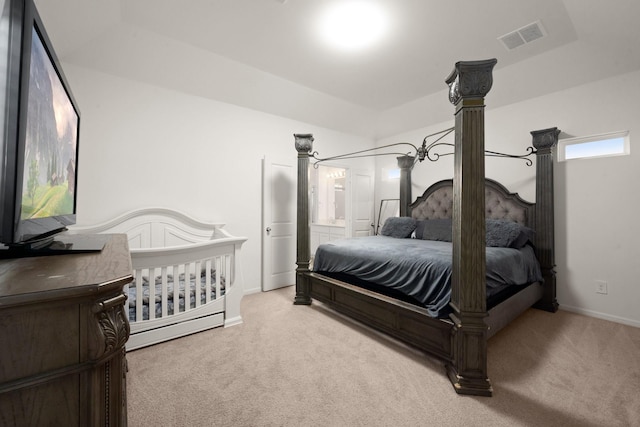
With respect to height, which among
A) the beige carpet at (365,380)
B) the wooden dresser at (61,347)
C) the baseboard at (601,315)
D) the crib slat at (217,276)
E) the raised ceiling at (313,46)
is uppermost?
the raised ceiling at (313,46)

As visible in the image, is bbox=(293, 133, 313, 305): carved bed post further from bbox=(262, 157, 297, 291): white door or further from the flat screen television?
the flat screen television

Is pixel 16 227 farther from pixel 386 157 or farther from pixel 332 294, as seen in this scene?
pixel 386 157

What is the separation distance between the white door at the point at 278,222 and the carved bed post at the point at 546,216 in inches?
125

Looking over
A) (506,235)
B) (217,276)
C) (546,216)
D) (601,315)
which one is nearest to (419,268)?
(506,235)

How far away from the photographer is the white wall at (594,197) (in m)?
2.71

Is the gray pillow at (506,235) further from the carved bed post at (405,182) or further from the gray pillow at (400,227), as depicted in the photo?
the carved bed post at (405,182)

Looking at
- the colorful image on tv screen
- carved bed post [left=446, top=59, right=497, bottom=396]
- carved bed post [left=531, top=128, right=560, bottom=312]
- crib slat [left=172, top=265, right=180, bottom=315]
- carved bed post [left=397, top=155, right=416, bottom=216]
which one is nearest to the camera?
the colorful image on tv screen

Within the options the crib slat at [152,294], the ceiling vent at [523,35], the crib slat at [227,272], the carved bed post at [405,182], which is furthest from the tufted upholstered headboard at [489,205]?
the crib slat at [152,294]

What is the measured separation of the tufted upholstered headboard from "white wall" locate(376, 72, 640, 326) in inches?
6.6

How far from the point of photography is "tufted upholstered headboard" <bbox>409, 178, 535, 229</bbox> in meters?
3.31

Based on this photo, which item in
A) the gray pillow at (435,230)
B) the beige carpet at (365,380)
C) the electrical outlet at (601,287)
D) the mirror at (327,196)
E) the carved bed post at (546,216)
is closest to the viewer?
the beige carpet at (365,380)

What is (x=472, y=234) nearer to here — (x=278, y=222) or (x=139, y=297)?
(x=139, y=297)

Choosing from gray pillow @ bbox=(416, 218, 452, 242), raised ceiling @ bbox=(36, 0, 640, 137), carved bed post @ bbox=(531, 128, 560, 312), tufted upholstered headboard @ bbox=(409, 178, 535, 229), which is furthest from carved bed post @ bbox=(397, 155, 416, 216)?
carved bed post @ bbox=(531, 128, 560, 312)

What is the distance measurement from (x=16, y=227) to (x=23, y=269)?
0.15 m
